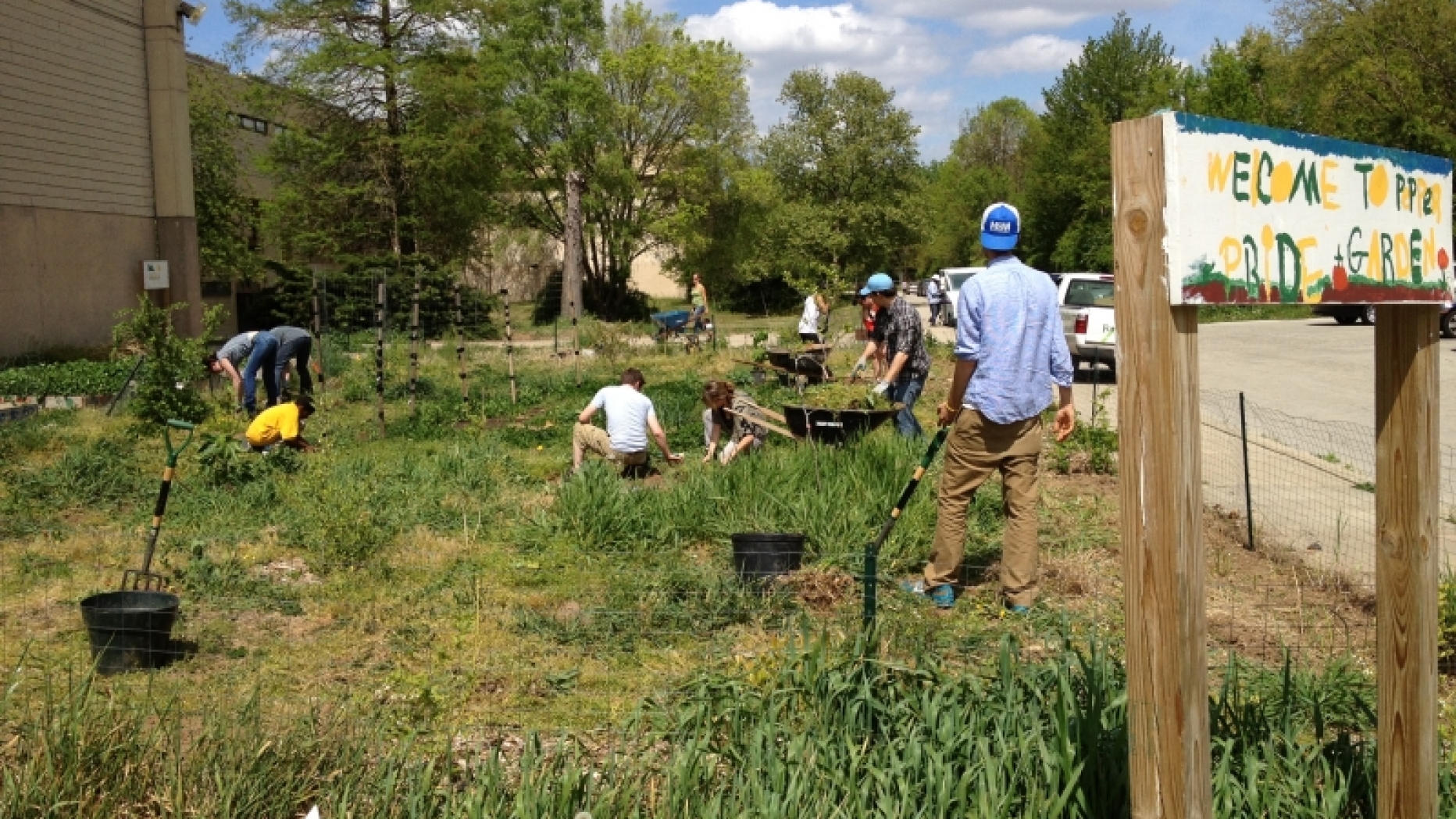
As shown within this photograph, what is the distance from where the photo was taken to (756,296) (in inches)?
2168

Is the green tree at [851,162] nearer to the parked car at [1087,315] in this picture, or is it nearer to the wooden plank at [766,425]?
the parked car at [1087,315]

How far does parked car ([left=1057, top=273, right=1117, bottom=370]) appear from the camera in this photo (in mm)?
20031

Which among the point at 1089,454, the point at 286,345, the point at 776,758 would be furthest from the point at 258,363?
the point at 776,758

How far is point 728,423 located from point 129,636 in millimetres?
6291

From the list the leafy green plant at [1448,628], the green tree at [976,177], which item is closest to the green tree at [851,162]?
the green tree at [976,177]

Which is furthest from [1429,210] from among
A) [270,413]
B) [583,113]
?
[583,113]

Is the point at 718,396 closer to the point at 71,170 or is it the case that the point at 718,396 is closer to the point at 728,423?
the point at 728,423

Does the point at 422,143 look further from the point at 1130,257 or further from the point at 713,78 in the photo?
the point at 1130,257

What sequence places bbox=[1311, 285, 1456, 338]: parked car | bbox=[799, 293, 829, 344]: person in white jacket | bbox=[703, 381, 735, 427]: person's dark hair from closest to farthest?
bbox=[703, 381, 735, 427]: person's dark hair → bbox=[799, 293, 829, 344]: person in white jacket → bbox=[1311, 285, 1456, 338]: parked car

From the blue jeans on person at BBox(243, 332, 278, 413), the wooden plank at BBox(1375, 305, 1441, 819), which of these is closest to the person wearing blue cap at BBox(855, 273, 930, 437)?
the wooden plank at BBox(1375, 305, 1441, 819)

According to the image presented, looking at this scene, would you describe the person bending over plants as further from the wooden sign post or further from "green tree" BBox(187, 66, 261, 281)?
"green tree" BBox(187, 66, 261, 281)

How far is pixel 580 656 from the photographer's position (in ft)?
19.8

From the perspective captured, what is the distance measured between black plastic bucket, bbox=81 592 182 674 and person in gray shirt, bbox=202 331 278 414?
9.21m

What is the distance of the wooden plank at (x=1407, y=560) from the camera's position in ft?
12.1
